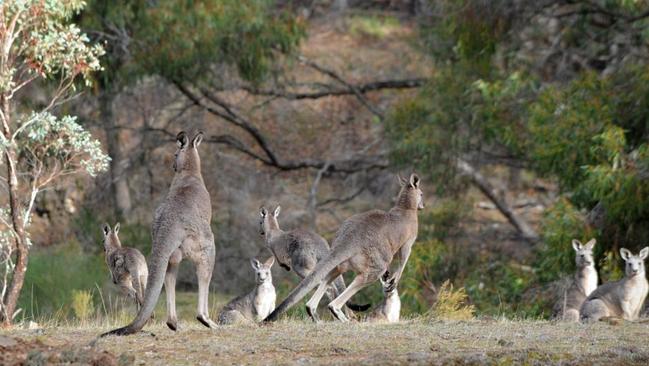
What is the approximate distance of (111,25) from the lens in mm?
22922

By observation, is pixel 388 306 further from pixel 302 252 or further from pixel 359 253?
pixel 359 253

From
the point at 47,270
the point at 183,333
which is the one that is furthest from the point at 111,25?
the point at 183,333

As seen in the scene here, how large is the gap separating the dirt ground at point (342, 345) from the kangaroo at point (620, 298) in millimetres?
2074

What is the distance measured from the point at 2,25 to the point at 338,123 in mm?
17235

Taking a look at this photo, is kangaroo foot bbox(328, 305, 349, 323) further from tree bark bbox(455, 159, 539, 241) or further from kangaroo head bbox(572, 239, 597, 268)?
tree bark bbox(455, 159, 539, 241)

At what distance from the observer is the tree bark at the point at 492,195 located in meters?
24.7

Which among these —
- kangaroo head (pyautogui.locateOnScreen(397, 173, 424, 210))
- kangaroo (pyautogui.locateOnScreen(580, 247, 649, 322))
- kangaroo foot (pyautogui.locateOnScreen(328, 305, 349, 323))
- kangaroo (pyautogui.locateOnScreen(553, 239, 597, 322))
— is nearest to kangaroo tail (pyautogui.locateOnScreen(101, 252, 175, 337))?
kangaroo foot (pyautogui.locateOnScreen(328, 305, 349, 323))

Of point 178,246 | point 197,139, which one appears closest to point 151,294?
point 178,246

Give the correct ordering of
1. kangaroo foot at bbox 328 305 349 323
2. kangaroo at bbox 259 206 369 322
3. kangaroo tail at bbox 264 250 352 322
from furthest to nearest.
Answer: kangaroo at bbox 259 206 369 322, kangaroo foot at bbox 328 305 349 323, kangaroo tail at bbox 264 250 352 322

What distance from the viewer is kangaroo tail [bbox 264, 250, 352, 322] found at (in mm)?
11148

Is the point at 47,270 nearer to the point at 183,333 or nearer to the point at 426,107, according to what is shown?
the point at 426,107

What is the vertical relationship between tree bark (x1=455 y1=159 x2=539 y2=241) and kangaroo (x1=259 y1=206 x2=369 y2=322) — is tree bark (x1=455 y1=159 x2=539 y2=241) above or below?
above

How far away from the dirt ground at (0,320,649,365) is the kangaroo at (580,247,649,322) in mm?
2074

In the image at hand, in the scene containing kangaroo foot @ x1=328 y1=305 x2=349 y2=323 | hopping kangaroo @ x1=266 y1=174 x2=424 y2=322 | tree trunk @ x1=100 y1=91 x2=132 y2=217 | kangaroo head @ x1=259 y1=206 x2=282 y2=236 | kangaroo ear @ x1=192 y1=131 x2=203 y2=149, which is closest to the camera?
hopping kangaroo @ x1=266 y1=174 x2=424 y2=322
